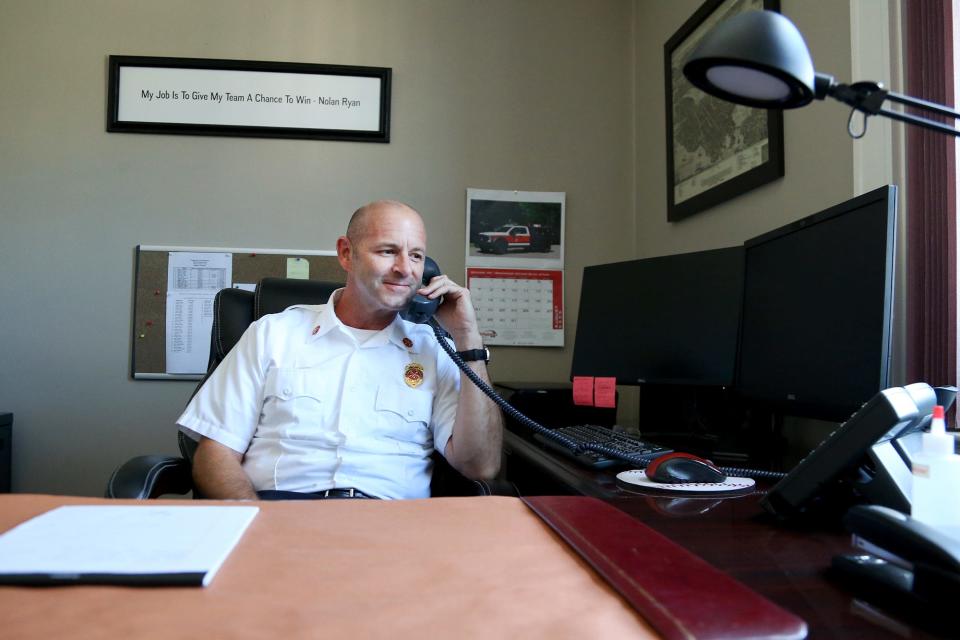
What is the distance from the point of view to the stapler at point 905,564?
53 centimetres

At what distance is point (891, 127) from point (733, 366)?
0.58 m

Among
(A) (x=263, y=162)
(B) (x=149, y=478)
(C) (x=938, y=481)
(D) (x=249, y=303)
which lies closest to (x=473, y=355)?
(D) (x=249, y=303)

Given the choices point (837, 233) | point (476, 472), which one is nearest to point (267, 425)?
point (476, 472)

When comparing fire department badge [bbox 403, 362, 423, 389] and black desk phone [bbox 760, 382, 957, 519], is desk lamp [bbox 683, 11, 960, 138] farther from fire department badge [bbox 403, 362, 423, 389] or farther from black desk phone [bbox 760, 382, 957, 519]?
fire department badge [bbox 403, 362, 423, 389]

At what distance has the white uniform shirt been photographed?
156 cm

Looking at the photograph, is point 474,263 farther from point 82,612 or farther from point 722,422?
point 82,612

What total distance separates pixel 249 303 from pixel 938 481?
Answer: 5.16 feet

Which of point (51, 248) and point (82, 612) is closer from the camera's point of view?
point (82, 612)

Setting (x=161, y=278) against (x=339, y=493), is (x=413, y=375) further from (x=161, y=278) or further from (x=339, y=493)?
(x=161, y=278)

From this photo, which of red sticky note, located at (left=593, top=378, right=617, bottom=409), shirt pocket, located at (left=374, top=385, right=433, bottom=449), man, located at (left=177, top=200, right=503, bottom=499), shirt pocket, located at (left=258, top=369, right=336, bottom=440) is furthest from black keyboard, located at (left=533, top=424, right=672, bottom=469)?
shirt pocket, located at (left=258, top=369, right=336, bottom=440)

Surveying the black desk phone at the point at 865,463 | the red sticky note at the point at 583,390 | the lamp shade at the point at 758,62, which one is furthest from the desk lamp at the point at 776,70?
the red sticky note at the point at 583,390

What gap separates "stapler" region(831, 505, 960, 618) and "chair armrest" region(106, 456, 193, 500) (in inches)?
46.4

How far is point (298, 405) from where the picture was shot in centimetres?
159

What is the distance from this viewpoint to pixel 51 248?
2398mm
